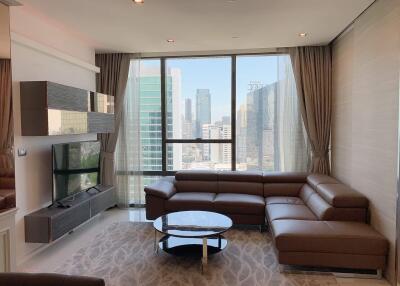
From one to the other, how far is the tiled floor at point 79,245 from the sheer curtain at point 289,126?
98.3 inches

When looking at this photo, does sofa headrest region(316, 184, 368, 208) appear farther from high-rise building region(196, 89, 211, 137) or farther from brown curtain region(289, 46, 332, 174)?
high-rise building region(196, 89, 211, 137)

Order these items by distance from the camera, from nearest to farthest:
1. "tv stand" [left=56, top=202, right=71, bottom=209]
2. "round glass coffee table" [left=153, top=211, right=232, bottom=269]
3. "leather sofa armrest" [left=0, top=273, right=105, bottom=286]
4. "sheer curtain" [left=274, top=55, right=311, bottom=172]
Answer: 1. "leather sofa armrest" [left=0, top=273, right=105, bottom=286]
2. "round glass coffee table" [left=153, top=211, right=232, bottom=269]
3. "tv stand" [left=56, top=202, right=71, bottom=209]
4. "sheer curtain" [left=274, top=55, right=311, bottom=172]

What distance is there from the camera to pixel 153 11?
350 cm

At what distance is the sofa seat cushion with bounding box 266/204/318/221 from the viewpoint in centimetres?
366

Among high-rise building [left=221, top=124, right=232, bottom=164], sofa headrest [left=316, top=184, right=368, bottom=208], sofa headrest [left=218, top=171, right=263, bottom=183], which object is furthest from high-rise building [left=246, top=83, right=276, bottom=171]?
sofa headrest [left=316, top=184, right=368, bottom=208]

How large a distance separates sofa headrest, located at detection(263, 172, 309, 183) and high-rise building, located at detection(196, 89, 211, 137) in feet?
4.91

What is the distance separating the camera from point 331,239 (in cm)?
304

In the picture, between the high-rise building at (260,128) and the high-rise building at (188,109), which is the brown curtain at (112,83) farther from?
the high-rise building at (260,128)

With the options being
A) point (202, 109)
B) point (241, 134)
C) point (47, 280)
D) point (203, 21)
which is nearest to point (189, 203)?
point (241, 134)

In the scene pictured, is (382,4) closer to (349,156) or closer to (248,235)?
(349,156)

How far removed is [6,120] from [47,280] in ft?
7.25

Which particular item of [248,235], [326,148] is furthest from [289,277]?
[326,148]

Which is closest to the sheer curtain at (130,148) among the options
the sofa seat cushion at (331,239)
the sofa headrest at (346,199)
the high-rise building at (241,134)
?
the high-rise building at (241,134)

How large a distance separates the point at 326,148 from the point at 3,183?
4511 millimetres
